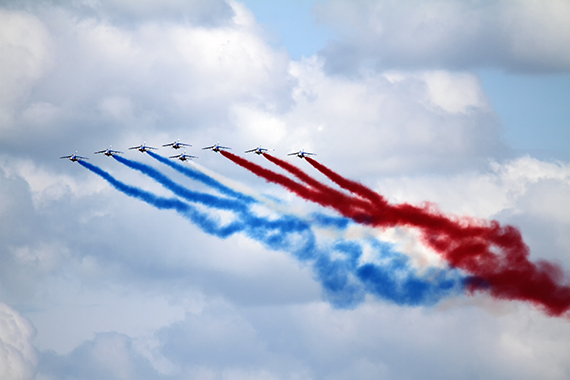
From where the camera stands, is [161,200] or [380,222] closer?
[380,222]

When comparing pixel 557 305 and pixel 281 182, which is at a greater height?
pixel 281 182

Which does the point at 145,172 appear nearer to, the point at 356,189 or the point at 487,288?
the point at 356,189

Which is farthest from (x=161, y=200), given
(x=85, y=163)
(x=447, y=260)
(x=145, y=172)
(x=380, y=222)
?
(x=447, y=260)

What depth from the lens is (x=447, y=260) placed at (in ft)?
409

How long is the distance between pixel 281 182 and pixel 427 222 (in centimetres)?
2102

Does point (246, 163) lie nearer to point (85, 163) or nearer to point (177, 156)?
point (177, 156)

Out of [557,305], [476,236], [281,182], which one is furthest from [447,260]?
[281,182]

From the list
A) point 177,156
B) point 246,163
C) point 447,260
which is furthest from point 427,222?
point 177,156

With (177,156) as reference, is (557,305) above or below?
below

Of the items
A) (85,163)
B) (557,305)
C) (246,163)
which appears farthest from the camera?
(85,163)

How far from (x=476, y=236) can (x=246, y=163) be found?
33.6 m

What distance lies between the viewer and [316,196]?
128m

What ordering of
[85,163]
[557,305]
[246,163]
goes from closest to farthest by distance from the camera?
1. [557,305]
2. [246,163]
3. [85,163]

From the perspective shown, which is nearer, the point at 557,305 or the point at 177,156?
the point at 557,305
